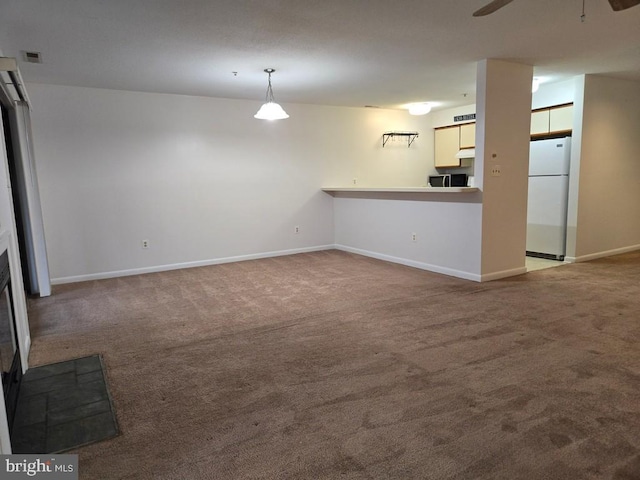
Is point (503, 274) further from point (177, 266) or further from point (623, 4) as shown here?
point (177, 266)

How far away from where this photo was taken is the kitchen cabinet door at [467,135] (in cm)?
684

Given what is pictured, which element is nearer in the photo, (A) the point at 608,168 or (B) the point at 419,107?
(A) the point at 608,168

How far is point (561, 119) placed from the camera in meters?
5.42

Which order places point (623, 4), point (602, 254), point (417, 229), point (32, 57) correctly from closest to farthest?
point (623, 4), point (32, 57), point (417, 229), point (602, 254)

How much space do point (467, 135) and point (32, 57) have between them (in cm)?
605

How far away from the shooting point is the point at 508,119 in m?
4.51

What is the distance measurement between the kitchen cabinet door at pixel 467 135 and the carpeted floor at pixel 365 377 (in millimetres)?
3115

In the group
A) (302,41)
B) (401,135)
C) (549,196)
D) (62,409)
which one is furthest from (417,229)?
(62,409)

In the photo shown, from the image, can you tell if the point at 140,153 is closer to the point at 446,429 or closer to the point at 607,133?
the point at 446,429

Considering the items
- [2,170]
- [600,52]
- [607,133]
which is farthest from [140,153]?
[607,133]

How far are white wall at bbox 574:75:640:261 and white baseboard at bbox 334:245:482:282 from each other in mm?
1858

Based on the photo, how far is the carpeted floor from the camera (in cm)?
175

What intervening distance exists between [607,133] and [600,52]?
1.81 m

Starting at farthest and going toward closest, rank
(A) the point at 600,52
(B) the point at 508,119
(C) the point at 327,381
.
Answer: (B) the point at 508,119 < (A) the point at 600,52 < (C) the point at 327,381
